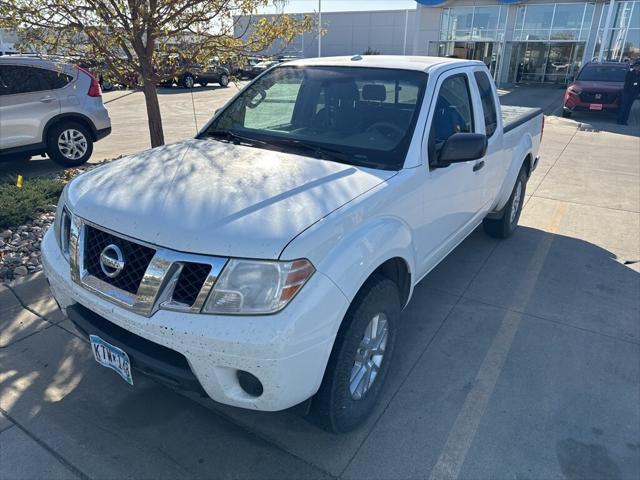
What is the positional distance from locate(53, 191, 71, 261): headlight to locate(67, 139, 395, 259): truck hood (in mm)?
92

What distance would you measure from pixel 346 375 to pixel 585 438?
1400 millimetres

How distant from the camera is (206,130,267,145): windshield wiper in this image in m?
3.22

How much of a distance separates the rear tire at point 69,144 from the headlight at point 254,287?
6858 mm

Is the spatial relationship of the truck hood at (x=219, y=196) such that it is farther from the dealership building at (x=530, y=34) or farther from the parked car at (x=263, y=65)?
the dealership building at (x=530, y=34)

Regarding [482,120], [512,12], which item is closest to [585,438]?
[482,120]

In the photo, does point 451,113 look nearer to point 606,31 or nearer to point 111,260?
point 111,260

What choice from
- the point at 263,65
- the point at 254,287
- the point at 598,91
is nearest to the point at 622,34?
the point at 598,91

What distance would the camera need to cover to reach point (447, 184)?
323cm

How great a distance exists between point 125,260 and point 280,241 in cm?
74

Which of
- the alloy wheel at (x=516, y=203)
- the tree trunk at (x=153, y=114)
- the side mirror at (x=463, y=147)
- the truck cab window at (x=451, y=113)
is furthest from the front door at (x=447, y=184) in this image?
the tree trunk at (x=153, y=114)

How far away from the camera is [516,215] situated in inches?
213

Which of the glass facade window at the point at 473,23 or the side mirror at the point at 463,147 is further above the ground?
the glass facade window at the point at 473,23

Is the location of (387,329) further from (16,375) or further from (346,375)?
(16,375)

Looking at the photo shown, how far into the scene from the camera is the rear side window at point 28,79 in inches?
272
